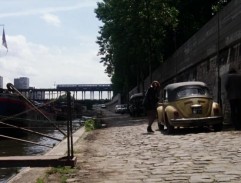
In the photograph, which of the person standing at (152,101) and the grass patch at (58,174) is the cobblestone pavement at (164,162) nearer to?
the grass patch at (58,174)

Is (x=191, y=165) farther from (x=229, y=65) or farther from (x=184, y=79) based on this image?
(x=184, y=79)

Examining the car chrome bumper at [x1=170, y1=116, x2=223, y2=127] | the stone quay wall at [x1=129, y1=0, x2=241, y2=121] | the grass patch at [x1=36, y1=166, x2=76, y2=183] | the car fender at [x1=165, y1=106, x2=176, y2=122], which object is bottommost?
the grass patch at [x1=36, y1=166, x2=76, y2=183]

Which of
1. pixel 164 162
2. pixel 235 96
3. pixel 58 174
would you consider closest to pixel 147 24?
pixel 235 96

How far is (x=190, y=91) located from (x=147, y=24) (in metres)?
21.4

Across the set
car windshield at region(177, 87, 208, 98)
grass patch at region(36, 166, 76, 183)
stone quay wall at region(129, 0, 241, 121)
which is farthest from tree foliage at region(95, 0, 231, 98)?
grass patch at region(36, 166, 76, 183)

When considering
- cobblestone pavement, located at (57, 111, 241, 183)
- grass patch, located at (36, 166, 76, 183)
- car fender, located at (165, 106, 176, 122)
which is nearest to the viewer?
cobblestone pavement, located at (57, 111, 241, 183)

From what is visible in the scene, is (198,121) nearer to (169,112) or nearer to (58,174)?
(169,112)

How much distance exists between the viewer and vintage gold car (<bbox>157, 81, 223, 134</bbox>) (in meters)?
15.8

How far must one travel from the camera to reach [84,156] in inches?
427

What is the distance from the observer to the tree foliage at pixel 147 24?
37375 millimetres

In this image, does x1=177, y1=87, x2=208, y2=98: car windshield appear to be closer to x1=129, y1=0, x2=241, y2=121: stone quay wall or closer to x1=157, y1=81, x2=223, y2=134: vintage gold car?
x1=157, y1=81, x2=223, y2=134: vintage gold car

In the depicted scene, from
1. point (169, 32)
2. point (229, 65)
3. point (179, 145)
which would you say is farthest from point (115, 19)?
point (179, 145)

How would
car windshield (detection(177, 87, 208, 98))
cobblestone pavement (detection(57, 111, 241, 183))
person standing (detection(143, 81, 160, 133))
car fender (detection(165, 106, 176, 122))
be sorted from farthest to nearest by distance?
person standing (detection(143, 81, 160, 133)), car windshield (detection(177, 87, 208, 98)), car fender (detection(165, 106, 176, 122)), cobblestone pavement (detection(57, 111, 241, 183))

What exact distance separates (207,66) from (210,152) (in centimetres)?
1376
